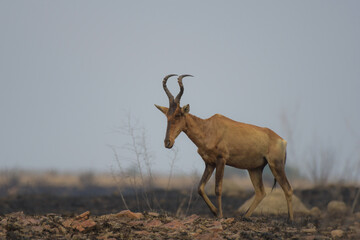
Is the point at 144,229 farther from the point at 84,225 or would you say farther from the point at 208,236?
the point at 208,236

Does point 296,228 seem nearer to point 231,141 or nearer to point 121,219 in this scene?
point 231,141

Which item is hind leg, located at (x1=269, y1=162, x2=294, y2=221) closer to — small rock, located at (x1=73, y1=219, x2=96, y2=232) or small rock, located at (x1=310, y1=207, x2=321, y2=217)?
small rock, located at (x1=73, y1=219, x2=96, y2=232)

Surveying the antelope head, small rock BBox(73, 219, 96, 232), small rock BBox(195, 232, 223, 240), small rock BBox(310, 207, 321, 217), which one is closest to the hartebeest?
the antelope head

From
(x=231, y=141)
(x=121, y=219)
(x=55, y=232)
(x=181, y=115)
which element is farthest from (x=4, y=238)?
(x=231, y=141)

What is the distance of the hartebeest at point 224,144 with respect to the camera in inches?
372

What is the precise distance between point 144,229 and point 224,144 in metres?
2.54

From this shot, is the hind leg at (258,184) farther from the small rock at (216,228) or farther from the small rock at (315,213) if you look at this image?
the small rock at (315,213)

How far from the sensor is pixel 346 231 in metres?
9.12

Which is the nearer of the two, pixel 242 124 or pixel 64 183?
pixel 242 124

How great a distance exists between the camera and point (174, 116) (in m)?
9.37

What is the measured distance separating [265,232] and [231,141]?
7.37ft

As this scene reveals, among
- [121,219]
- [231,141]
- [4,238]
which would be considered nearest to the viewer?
[4,238]

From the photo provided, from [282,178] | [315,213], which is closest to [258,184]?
[282,178]

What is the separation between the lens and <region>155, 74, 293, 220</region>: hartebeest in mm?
9438
